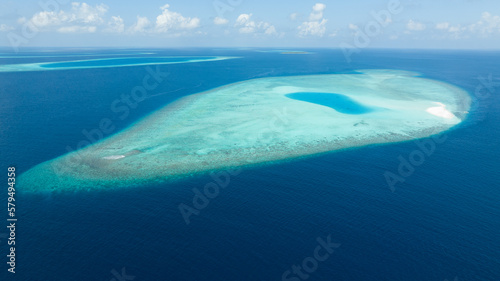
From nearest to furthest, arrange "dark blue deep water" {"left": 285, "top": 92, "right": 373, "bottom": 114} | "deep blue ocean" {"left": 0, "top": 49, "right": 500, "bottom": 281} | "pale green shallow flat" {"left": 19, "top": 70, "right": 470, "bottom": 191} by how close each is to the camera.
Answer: "deep blue ocean" {"left": 0, "top": 49, "right": 500, "bottom": 281} < "pale green shallow flat" {"left": 19, "top": 70, "right": 470, "bottom": 191} < "dark blue deep water" {"left": 285, "top": 92, "right": 373, "bottom": 114}

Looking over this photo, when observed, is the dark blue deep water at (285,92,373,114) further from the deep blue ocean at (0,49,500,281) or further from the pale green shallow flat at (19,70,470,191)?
the deep blue ocean at (0,49,500,281)

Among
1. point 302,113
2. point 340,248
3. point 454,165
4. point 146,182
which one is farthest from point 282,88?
point 340,248

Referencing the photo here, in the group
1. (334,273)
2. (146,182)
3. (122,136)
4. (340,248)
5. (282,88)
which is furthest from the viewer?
(282,88)

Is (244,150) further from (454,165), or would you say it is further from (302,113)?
(454,165)

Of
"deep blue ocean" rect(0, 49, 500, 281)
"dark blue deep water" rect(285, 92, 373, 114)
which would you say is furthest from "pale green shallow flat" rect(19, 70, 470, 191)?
A: "deep blue ocean" rect(0, 49, 500, 281)

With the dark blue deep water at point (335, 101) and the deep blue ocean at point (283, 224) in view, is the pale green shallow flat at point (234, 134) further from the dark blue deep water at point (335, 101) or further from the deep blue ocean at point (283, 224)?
the deep blue ocean at point (283, 224)

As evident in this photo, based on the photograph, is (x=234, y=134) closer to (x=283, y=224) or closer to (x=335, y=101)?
(x=283, y=224)

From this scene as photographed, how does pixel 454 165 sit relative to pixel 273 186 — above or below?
above
